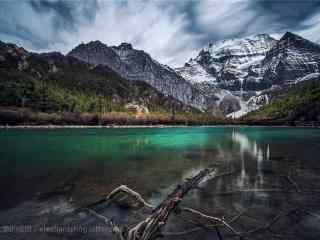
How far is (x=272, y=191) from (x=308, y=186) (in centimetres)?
407

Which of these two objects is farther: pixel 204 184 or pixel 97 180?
pixel 97 180

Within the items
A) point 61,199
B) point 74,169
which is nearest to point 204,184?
point 61,199

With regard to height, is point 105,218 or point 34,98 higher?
point 34,98

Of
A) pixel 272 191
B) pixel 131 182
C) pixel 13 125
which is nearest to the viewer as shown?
pixel 272 191

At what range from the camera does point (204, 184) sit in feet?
58.9

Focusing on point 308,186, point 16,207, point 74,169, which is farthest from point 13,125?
point 308,186

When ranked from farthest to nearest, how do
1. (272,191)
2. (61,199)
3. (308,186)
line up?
(308,186) < (272,191) < (61,199)

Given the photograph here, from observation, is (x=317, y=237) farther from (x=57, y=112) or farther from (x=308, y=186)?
(x=57, y=112)

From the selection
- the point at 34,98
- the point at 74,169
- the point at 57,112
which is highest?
the point at 34,98

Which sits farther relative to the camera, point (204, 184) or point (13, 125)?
point (13, 125)

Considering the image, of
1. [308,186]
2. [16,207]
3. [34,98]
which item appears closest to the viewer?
[16,207]

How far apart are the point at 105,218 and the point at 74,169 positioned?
15.1 m

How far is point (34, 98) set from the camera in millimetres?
189750

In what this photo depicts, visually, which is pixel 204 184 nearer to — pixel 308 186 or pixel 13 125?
pixel 308 186
